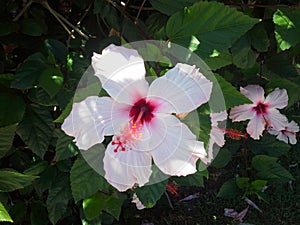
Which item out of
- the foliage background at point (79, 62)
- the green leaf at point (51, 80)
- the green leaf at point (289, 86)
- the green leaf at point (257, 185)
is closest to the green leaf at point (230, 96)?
the foliage background at point (79, 62)

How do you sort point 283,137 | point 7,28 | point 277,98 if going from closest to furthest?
1. point 7,28
2. point 277,98
3. point 283,137

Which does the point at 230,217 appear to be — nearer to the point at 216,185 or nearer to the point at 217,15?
the point at 216,185

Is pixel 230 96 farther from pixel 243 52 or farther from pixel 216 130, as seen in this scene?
pixel 243 52

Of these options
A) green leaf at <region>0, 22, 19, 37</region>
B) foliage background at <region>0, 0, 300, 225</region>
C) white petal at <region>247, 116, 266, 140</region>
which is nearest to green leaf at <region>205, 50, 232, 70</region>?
foliage background at <region>0, 0, 300, 225</region>

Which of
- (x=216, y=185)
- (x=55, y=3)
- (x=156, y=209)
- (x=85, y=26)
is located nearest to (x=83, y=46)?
(x=85, y=26)

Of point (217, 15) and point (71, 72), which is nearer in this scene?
point (217, 15)

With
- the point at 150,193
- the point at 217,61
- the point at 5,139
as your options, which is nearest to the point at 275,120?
the point at 217,61
